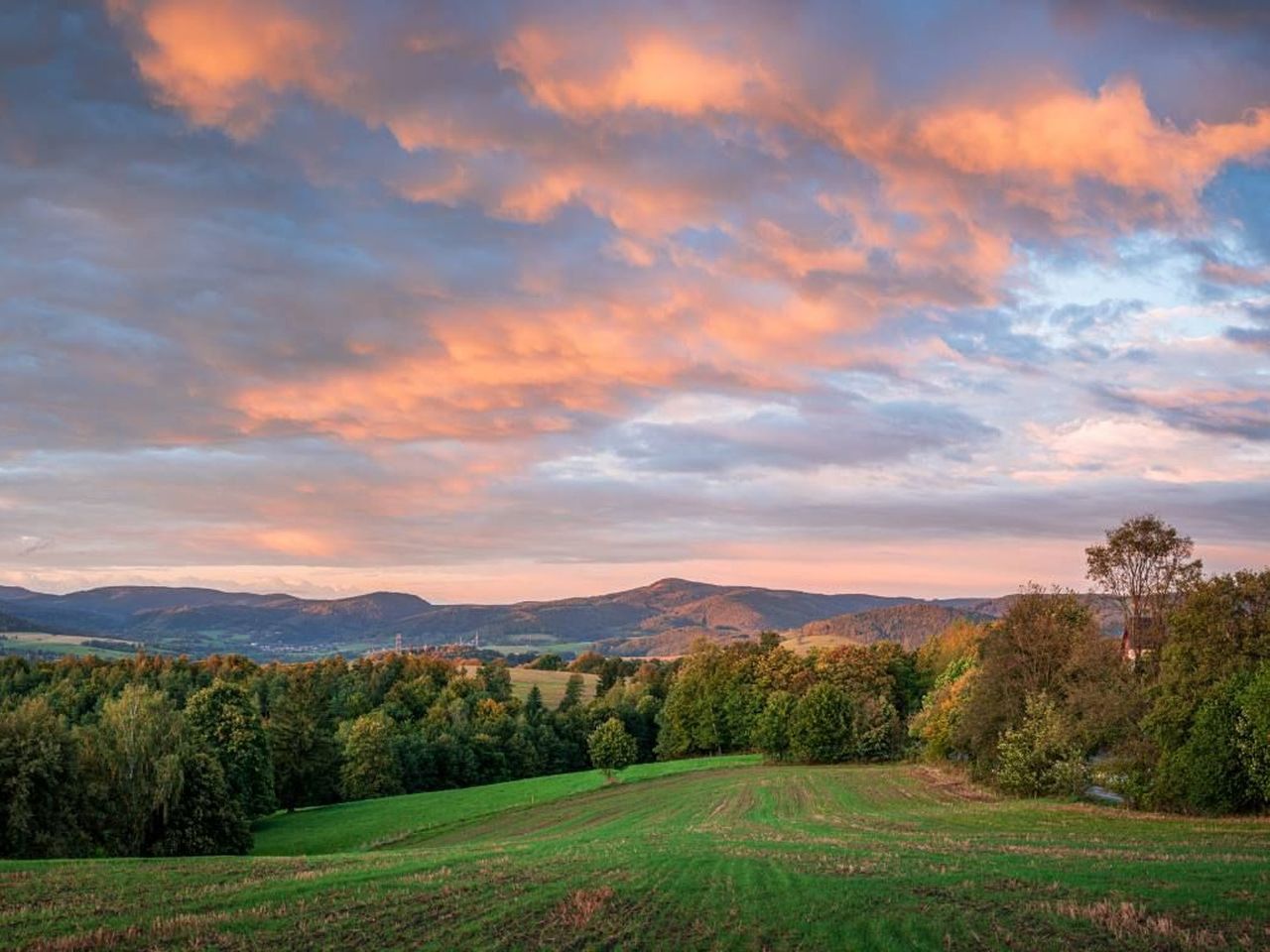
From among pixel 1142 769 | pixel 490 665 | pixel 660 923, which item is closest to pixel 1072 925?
pixel 660 923

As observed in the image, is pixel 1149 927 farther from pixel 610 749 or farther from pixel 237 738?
pixel 610 749

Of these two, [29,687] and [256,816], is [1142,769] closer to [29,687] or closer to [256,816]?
[256,816]

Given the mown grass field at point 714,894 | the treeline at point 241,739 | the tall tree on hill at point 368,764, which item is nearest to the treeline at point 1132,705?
the mown grass field at point 714,894

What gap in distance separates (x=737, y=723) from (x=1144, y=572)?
212 ft

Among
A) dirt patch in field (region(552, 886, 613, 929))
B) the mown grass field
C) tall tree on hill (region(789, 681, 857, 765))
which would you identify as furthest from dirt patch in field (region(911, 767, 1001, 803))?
dirt patch in field (region(552, 886, 613, 929))

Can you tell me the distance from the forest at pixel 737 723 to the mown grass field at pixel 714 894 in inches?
310

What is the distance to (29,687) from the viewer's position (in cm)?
10288

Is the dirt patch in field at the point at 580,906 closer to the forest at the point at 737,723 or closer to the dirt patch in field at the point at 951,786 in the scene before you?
the forest at the point at 737,723

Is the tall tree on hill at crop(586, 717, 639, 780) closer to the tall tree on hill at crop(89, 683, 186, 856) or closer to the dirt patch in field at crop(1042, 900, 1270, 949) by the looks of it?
the tall tree on hill at crop(89, 683, 186, 856)

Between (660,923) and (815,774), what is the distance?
70499mm

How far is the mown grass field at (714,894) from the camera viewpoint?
624 inches

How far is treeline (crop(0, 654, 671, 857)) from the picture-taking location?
4762 cm

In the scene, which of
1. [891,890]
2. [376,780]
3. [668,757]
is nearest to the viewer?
[891,890]

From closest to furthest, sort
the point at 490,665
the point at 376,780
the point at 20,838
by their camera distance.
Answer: the point at 20,838
the point at 376,780
the point at 490,665
